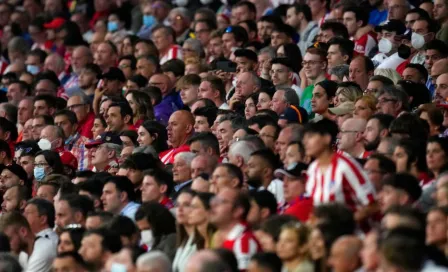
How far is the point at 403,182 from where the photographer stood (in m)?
10.2

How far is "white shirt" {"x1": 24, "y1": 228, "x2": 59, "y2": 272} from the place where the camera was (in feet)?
39.3

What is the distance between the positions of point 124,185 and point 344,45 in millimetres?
3616

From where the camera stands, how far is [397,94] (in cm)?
1291

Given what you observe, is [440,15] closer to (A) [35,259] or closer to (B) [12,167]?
(B) [12,167]

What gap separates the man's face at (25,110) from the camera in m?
17.3

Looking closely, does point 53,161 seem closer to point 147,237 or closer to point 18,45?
point 147,237

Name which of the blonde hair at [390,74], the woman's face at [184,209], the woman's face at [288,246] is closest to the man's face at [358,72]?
the blonde hair at [390,74]

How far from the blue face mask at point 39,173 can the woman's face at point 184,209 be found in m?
3.74

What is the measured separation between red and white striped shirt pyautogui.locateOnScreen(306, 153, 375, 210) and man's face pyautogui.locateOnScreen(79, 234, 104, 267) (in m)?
1.68

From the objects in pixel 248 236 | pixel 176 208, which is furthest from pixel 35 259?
pixel 248 236

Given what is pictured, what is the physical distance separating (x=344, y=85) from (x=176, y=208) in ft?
9.59

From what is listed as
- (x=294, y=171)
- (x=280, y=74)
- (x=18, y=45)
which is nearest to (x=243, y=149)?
(x=294, y=171)

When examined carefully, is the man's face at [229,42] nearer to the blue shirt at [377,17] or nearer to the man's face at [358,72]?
the blue shirt at [377,17]

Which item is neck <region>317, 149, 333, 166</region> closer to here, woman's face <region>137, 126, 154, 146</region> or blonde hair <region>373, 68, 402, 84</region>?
blonde hair <region>373, 68, 402, 84</region>
